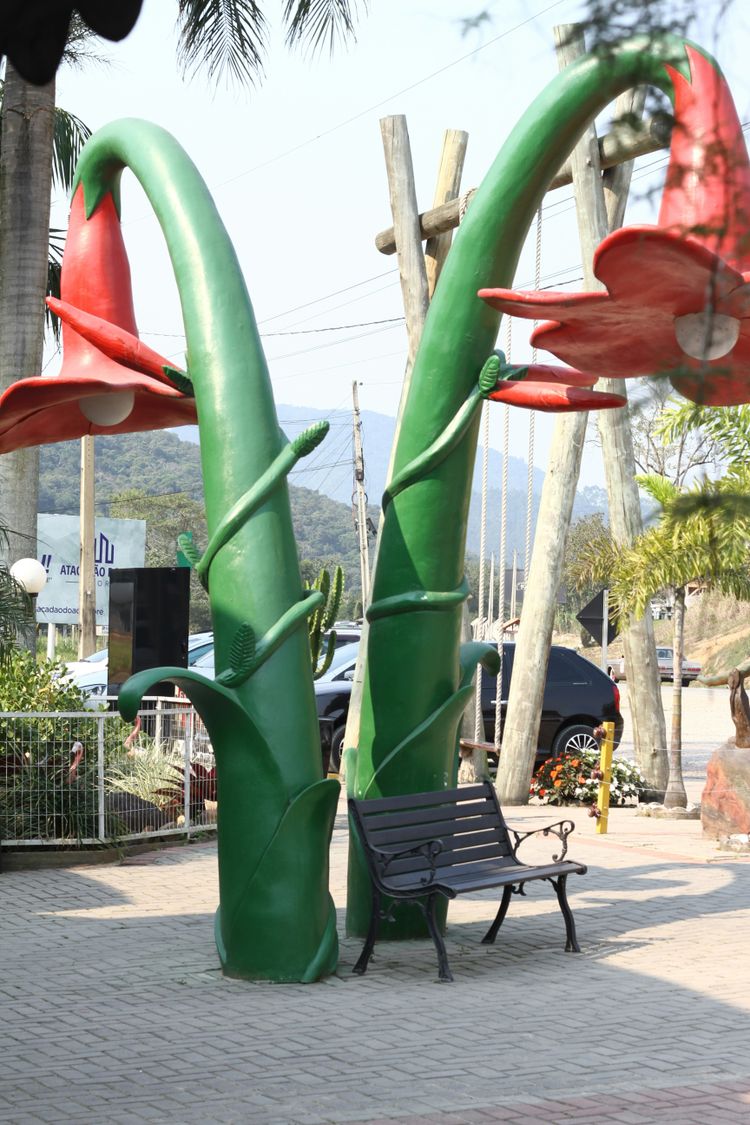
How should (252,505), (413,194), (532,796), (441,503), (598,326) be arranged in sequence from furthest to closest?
(532,796)
(413,194)
(441,503)
(252,505)
(598,326)

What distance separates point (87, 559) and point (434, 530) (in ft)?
69.7

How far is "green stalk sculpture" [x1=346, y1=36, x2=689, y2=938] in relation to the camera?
8.19 metres

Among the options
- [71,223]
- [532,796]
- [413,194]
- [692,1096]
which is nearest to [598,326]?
[692,1096]

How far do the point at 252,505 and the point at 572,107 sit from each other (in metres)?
2.71

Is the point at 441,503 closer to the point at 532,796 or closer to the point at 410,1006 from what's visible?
the point at 410,1006

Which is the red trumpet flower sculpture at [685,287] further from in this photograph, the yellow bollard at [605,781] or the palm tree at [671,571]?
the palm tree at [671,571]

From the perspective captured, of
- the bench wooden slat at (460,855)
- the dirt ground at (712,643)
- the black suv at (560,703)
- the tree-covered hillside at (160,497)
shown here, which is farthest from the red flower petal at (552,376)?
the tree-covered hillside at (160,497)

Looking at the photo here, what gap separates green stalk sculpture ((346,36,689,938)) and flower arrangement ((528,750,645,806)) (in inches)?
289

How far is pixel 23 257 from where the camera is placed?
1435 centimetres

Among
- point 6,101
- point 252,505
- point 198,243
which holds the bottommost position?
point 252,505

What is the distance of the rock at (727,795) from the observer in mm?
12273

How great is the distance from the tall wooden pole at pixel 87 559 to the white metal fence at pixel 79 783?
53.7 ft

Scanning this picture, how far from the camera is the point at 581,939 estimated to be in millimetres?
8641

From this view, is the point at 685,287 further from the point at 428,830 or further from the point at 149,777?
the point at 149,777
